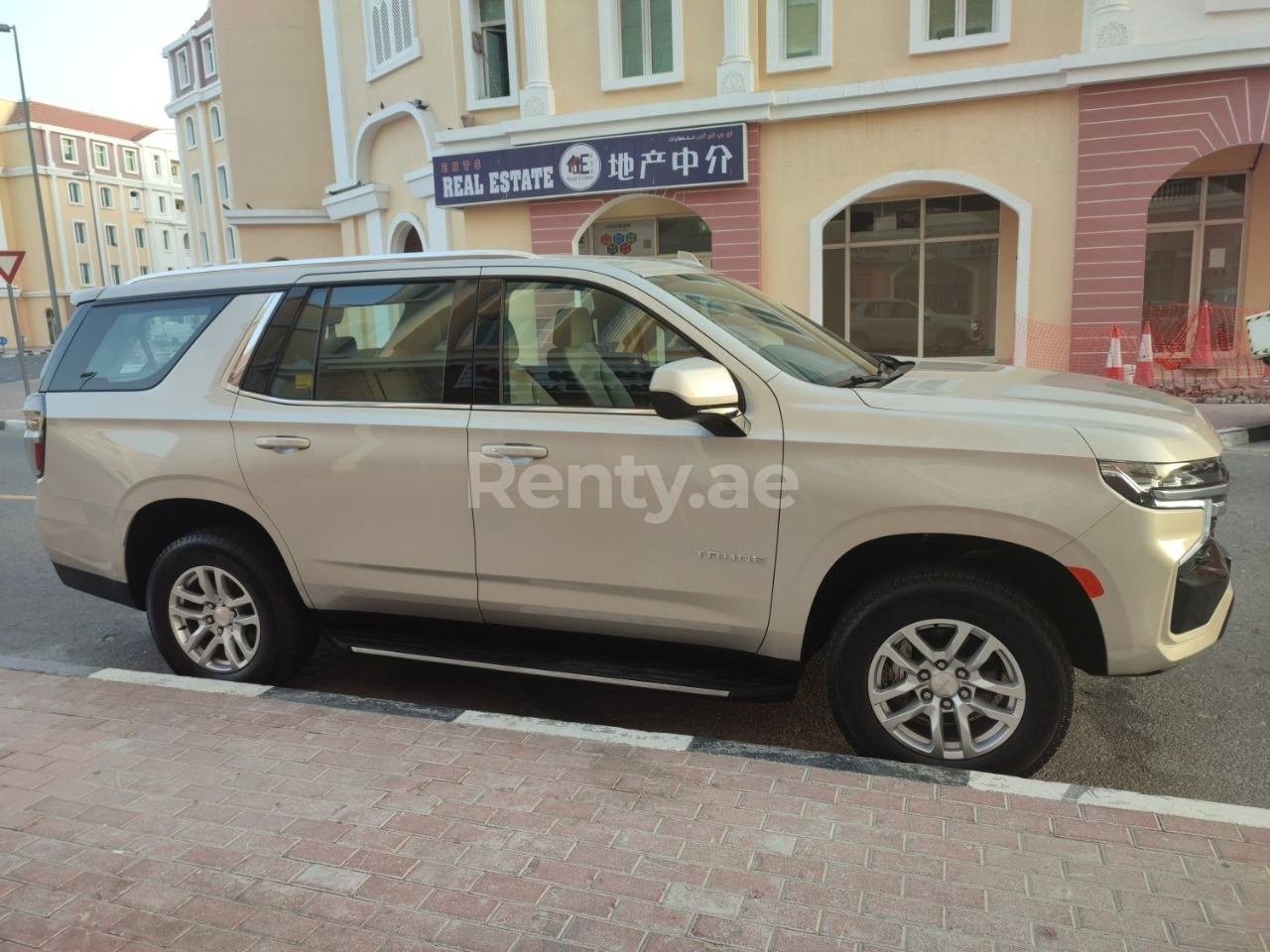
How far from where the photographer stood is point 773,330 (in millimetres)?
3879

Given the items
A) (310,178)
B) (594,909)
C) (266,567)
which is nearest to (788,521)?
(594,909)

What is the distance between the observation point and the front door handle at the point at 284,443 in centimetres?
397

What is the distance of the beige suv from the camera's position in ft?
10.2

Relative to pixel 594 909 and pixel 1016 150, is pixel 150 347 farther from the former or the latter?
pixel 1016 150

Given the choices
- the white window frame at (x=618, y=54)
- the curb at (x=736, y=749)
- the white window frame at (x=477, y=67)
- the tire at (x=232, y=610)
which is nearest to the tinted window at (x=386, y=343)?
the tire at (x=232, y=610)

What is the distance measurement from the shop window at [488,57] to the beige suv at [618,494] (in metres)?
13.1

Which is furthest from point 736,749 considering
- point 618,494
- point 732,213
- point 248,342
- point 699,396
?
point 732,213

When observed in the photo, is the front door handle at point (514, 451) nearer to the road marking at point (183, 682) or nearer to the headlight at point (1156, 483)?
the road marking at point (183, 682)

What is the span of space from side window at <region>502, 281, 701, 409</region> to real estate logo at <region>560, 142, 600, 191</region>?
491 inches

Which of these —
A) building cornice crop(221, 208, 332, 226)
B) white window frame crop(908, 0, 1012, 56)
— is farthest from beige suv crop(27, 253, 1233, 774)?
building cornice crop(221, 208, 332, 226)

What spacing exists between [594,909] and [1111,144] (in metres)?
13.8

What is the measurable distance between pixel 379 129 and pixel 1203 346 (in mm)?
15405

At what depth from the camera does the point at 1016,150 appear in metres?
13.7

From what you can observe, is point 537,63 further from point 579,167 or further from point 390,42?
point 390,42
